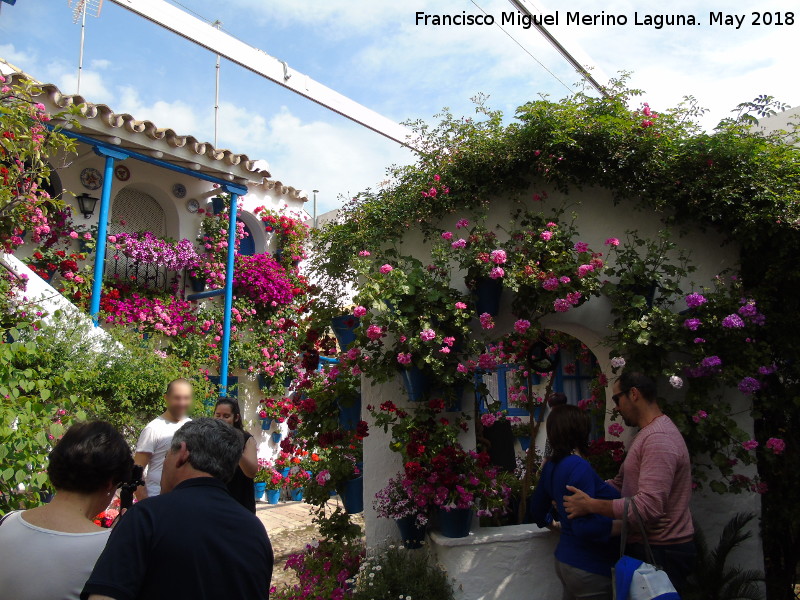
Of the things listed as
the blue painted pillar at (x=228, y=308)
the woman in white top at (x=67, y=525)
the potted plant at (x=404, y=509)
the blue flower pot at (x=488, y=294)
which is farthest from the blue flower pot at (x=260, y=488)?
the woman in white top at (x=67, y=525)

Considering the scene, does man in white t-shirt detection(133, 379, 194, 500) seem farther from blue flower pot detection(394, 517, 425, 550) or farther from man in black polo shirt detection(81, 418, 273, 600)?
man in black polo shirt detection(81, 418, 273, 600)

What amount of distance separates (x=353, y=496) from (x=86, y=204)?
5580 millimetres

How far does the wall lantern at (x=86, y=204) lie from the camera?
25.6 feet

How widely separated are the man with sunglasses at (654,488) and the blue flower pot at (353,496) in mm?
1865

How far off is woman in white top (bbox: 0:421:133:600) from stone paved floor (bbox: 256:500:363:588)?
11.9 feet

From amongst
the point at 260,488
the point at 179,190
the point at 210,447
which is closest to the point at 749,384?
the point at 210,447

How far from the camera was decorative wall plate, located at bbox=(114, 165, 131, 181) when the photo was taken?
8539 mm

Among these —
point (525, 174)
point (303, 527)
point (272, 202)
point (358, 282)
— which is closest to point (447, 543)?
point (358, 282)

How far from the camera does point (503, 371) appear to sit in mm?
8586

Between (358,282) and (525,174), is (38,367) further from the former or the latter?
(525,174)

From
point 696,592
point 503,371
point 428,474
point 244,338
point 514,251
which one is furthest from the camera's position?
point 244,338

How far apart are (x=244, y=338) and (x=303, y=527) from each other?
3.10 metres

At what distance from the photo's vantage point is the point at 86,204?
780 cm

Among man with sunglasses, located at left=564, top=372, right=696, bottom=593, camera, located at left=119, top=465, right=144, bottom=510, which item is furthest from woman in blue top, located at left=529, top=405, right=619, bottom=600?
camera, located at left=119, top=465, right=144, bottom=510
